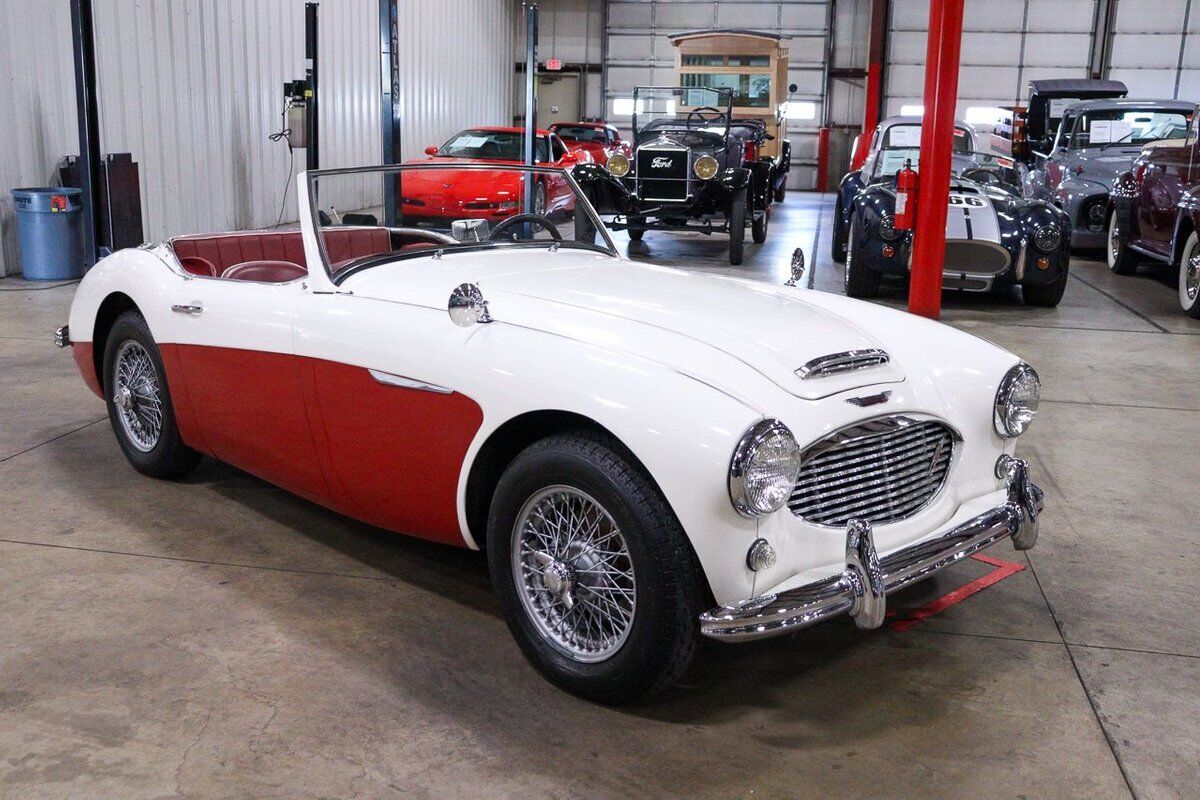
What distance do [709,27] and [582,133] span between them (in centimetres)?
826

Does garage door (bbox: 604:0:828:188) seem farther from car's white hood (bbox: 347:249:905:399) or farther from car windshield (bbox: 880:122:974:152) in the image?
car's white hood (bbox: 347:249:905:399)

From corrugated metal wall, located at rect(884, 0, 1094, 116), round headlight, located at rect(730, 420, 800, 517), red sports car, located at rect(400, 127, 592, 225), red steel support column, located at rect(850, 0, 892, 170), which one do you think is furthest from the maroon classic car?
corrugated metal wall, located at rect(884, 0, 1094, 116)


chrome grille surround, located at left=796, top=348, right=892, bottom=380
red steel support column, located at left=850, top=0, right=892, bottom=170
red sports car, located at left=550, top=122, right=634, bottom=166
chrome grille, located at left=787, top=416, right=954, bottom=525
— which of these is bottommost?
chrome grille, located at left=787, top=416, right=954, bottom=525

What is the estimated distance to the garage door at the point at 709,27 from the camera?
2552cm

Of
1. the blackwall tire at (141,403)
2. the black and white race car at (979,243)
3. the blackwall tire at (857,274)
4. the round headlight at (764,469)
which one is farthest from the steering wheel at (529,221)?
the blackwall tire at (857,274)

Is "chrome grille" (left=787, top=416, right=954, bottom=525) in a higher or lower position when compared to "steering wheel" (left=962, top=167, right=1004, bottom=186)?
lower

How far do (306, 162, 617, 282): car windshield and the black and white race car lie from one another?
483 cm

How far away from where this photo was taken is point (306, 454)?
327cm

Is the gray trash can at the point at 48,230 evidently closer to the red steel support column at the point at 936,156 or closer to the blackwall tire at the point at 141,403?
the blackwall tire at the point at 141,403

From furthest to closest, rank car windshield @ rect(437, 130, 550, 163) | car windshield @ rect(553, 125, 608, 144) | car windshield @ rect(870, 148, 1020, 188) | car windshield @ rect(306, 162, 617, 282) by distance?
car windshield @ rect(553, 125, 608, 144)
car windshield @ rect(437, 130, 550, 163)
car windshield @ rect(870, 148, 1020, 188)
car windshield @ rect(306, 162, 617, 282)

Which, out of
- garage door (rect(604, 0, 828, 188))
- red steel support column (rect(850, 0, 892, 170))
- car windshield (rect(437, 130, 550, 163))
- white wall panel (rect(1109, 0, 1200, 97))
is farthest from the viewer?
garage door (rect(604, 0, 828, 188))

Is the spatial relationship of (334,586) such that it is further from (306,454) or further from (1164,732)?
(1164,732)

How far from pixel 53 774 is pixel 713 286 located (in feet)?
7.32

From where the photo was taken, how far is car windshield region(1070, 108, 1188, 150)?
1230 centimetres
